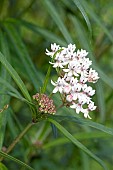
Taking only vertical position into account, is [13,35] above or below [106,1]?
below

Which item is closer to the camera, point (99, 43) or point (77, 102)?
point (77, 102)

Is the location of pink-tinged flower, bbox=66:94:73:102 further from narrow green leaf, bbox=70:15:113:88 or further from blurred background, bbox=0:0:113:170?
narrow green leaf, bbox=70:15:113:88

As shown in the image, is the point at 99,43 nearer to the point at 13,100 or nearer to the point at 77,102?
the point at 13,100

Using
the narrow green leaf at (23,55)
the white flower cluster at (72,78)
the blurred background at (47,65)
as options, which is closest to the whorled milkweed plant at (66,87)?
the white flower cluster at (72,78)

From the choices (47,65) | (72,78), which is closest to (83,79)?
(72,78)

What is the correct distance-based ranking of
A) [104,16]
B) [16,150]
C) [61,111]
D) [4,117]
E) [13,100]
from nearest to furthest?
[4,117], [61,111], [16,150], [13,100], [104,16]

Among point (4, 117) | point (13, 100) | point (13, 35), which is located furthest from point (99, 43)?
point (4, 117)
